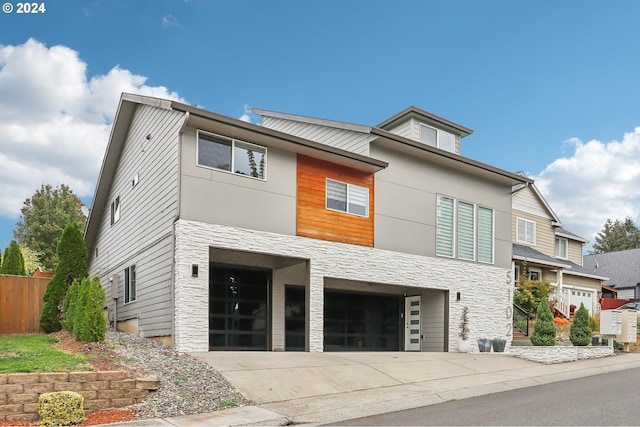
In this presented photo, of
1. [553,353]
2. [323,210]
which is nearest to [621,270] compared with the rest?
[553,353]

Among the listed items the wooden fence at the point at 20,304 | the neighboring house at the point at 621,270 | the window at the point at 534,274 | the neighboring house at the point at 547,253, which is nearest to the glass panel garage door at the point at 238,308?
the wooden fence at the point at 20,304

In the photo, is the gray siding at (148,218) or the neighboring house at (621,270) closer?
the gray siding at (148,218)

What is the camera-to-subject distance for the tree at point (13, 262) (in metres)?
22.3

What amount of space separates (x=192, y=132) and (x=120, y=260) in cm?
754

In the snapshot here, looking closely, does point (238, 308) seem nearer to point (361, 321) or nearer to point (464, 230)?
point (361, 321)

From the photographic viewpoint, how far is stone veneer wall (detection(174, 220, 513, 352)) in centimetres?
1419

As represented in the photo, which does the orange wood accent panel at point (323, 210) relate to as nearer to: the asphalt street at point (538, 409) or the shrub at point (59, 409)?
the asphalt street at point (538, 409)

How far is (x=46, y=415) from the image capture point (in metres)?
8.75

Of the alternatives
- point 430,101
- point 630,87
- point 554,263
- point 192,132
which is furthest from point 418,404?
point 554,263

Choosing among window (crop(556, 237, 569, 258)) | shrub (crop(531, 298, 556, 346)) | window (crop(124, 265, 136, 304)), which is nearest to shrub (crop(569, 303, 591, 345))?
shrub (crop(531, 298, 556, 346))

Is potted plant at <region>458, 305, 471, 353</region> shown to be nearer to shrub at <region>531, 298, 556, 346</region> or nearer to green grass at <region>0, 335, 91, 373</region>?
shrub at <region>531, 298, 556, 346</region>

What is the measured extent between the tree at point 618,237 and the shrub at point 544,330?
181 ft

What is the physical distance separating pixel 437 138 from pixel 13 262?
17.2 metres

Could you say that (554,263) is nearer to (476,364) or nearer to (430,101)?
(430,101)
